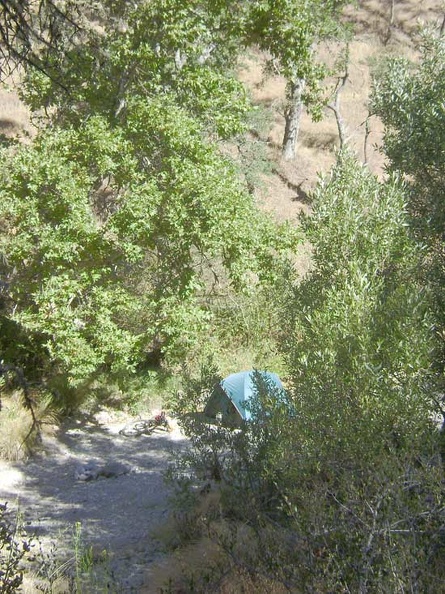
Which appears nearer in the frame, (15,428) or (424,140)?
(424,140)

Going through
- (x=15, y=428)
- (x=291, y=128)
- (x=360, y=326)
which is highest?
(x=291, y=128)

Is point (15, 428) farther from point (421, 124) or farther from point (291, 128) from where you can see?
point (291, 128)

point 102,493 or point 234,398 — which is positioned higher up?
point 234,398

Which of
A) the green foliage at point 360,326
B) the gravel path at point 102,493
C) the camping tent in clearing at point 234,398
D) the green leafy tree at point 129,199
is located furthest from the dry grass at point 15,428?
the green foliage at point 360,326

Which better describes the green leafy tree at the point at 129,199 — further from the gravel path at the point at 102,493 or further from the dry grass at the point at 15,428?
the gravel path at the point at 102,493

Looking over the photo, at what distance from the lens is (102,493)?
38.3ft

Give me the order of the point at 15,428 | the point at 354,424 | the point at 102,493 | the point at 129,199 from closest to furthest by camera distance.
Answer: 1. the point at 354,424
2. the point at 102,493
3. the point at 129,199
4. the point at 15,428

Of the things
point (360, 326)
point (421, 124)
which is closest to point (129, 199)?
point (421, 124)

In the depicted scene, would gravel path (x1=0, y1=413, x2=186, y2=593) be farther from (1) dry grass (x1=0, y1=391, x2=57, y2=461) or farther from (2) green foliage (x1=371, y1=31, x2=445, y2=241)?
(2) green foliage (x1=371, y1=31, x2=445, y2=241)

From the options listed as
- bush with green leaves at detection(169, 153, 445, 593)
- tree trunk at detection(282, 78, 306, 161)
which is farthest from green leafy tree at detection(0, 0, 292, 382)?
tree trunk at detection(282, 78, 306, 161)

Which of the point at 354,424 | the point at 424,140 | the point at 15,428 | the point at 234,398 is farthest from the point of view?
the point at 234,398

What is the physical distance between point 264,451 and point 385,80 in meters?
4.60

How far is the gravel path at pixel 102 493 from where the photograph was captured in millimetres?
9266

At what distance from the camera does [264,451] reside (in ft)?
26.7
